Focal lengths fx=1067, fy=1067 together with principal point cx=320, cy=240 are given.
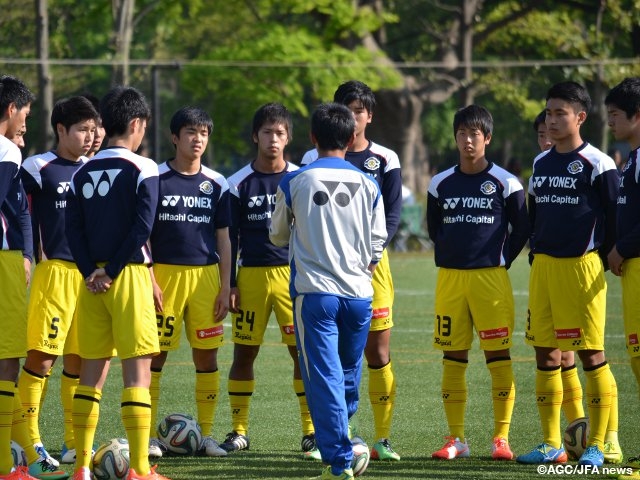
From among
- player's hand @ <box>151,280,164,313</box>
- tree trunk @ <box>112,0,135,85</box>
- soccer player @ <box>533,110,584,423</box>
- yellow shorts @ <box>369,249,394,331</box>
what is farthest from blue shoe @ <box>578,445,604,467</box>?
tree trunk @ <box>112,0,135,85</box>

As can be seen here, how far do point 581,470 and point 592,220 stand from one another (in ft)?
5.39

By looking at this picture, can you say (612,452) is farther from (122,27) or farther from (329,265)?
(122,27)

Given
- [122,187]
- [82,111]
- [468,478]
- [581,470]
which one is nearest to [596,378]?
[581,470]

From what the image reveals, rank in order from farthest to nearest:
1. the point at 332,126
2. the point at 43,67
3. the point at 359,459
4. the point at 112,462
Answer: the point at 43,67
the point at 359,459
the point at 112,462
the point at 332,126

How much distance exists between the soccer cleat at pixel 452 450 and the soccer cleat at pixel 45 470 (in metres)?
2.48

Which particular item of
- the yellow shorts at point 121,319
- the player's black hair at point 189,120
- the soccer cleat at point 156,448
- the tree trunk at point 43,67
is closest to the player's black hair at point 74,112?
the player's black hair at point 189,120

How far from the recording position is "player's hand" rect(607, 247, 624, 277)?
6.64 m

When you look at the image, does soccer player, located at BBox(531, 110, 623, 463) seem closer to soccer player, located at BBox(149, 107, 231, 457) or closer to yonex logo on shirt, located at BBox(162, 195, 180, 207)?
soccer player, located at BBox(149, 107, 231, 457)

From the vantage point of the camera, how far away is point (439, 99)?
32281 mm

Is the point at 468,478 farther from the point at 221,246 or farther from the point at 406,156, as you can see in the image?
the point at 406,156

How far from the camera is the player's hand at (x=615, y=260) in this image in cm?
664

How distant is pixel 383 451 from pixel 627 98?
9.33ft

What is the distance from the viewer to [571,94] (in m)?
7.21

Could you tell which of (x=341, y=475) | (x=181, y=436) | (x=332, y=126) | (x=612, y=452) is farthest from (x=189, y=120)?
(x=612, y=452)
